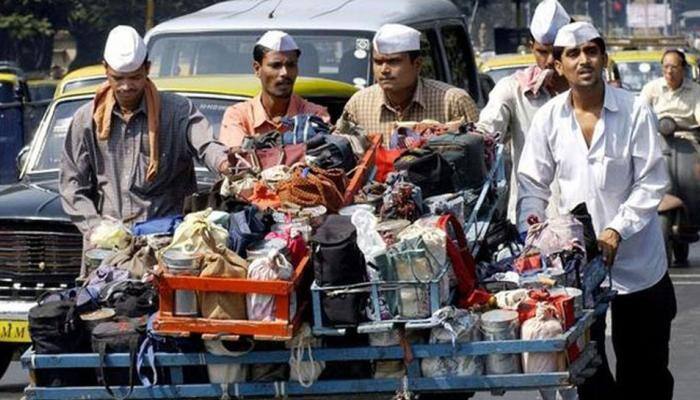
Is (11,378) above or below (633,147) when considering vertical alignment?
below

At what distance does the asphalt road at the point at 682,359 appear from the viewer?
11.3 meters

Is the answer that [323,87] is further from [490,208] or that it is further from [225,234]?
[225,234]

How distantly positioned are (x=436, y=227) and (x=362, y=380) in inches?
24.1

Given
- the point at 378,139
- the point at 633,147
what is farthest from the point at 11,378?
the point at 633,147

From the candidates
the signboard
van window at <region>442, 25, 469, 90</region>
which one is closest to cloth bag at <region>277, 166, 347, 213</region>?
van window at <region>442, 25, 469, 90</region>

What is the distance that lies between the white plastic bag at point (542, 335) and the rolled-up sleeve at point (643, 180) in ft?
3.73

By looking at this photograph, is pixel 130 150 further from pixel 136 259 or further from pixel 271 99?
pixel 136 259

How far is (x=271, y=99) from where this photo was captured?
992 centimetres

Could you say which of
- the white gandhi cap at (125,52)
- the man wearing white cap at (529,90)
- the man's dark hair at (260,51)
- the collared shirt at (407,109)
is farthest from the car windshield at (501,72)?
the white gandhi cap at (125,52)

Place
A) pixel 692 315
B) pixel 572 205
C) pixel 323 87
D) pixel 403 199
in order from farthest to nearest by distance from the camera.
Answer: pixel 692 315 → pixel 323 87 → pixel 572 205 → pixel 403 199

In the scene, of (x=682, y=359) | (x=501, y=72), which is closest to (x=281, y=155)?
(x=682, y=359)

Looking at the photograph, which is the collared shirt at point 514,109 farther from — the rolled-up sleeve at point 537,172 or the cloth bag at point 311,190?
the cloth bag at point 311,190

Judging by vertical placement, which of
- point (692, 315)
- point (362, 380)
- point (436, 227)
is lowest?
point (692, 315)

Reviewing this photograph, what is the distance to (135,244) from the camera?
7.77m
